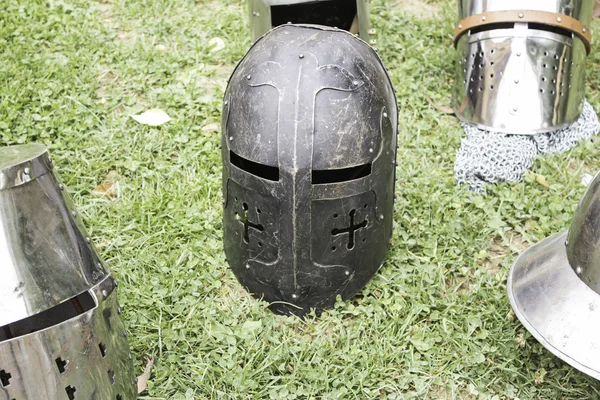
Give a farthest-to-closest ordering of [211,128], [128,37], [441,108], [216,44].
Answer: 1. [128,37]
2. [216,44]
3. [441,108]
4. [211,128]

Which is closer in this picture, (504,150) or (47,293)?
(47,293)

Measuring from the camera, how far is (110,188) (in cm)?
360

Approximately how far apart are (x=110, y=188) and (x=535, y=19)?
2.49 m

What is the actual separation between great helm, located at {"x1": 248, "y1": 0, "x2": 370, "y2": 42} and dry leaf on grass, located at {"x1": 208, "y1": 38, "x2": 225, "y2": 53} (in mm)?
512

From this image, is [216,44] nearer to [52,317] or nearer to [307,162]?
[307,162]

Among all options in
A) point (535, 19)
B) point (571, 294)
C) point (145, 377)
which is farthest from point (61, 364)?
point (535, 19)

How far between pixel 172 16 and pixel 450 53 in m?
2.07

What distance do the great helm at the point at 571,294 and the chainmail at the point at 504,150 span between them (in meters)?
1.07

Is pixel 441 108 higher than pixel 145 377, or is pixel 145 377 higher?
pixel 441 108

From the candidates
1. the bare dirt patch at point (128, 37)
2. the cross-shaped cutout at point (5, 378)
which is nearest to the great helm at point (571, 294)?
the cross-shaped cutout at point (5, 378)

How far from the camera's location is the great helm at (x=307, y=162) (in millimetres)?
2539

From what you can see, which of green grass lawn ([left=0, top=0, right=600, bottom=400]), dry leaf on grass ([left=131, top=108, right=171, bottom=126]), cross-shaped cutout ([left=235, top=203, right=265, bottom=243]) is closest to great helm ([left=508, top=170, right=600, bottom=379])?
green grass lawn ([left=0, top=0, right=600, bottom=400])

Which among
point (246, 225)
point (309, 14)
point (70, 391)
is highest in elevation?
point (309, 14)

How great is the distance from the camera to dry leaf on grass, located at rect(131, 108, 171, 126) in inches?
159
